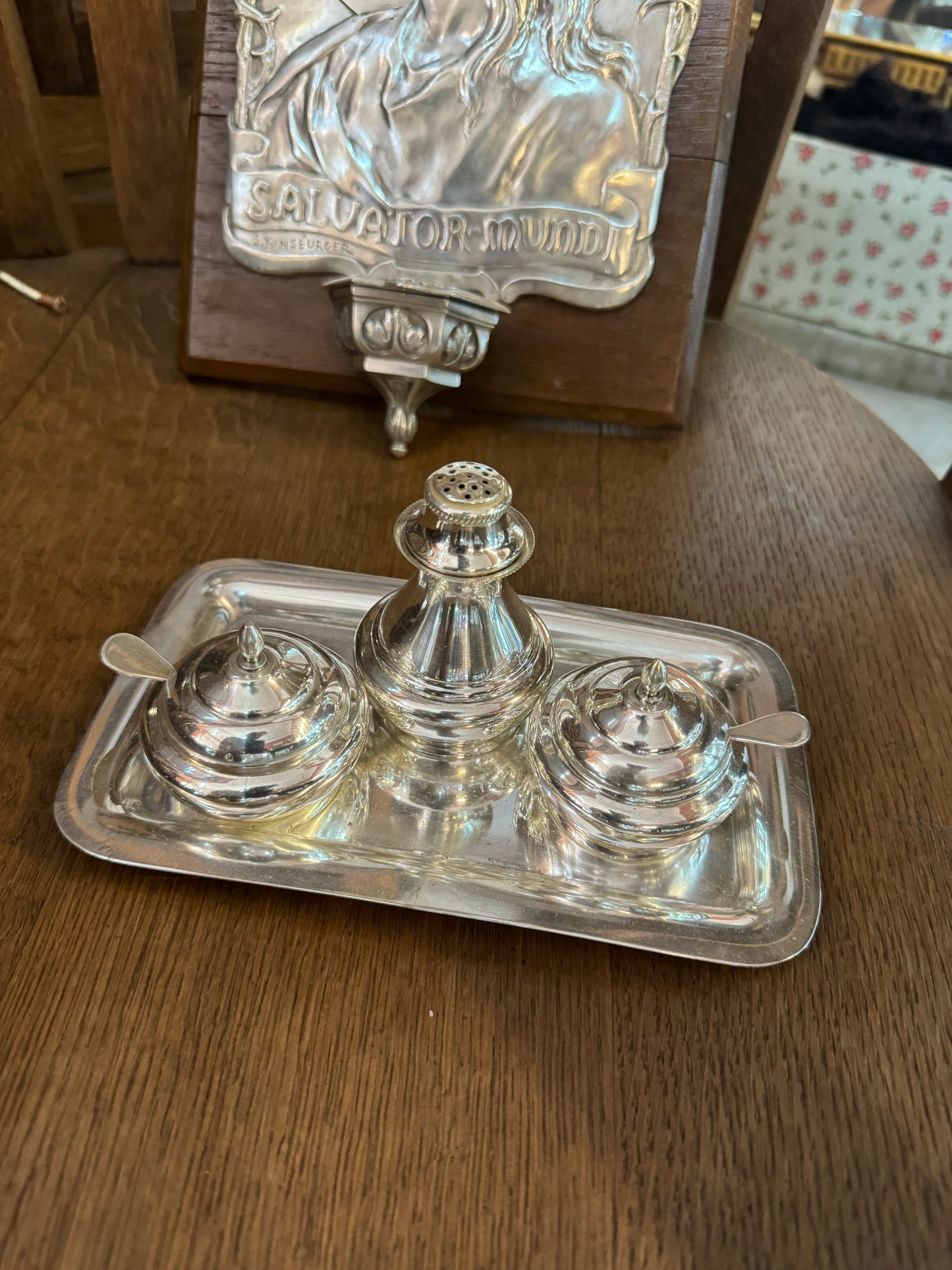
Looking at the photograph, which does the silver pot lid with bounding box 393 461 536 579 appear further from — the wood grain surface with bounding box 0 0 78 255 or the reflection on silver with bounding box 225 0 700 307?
the wood grain surface with bounding box 0 0 78 255

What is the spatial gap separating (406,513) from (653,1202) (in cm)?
27

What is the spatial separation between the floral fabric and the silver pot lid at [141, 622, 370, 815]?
106cm

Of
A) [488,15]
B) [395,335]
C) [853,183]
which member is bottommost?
[853,183]

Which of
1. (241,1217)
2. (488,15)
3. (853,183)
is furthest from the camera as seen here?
(853,183)

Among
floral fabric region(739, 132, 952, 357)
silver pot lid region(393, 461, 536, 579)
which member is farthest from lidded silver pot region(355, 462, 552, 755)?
floral fabric region(739, 132, 952, 357)

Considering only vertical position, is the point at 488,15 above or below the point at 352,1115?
above

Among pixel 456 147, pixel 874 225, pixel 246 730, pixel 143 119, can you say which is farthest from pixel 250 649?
pixel 874 225

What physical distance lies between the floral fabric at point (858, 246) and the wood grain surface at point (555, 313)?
0.66 m

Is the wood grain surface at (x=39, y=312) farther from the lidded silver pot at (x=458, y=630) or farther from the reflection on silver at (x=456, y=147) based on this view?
the lidded silver pot at (x=458, y=630)

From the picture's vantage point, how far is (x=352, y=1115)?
30cm

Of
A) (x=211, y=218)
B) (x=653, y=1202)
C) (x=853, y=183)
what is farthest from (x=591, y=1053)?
(x=853, y=183)

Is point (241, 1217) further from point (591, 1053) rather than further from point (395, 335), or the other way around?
point (395, 335)

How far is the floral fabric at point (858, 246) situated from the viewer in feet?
3.88

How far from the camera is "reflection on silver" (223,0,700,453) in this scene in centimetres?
53
